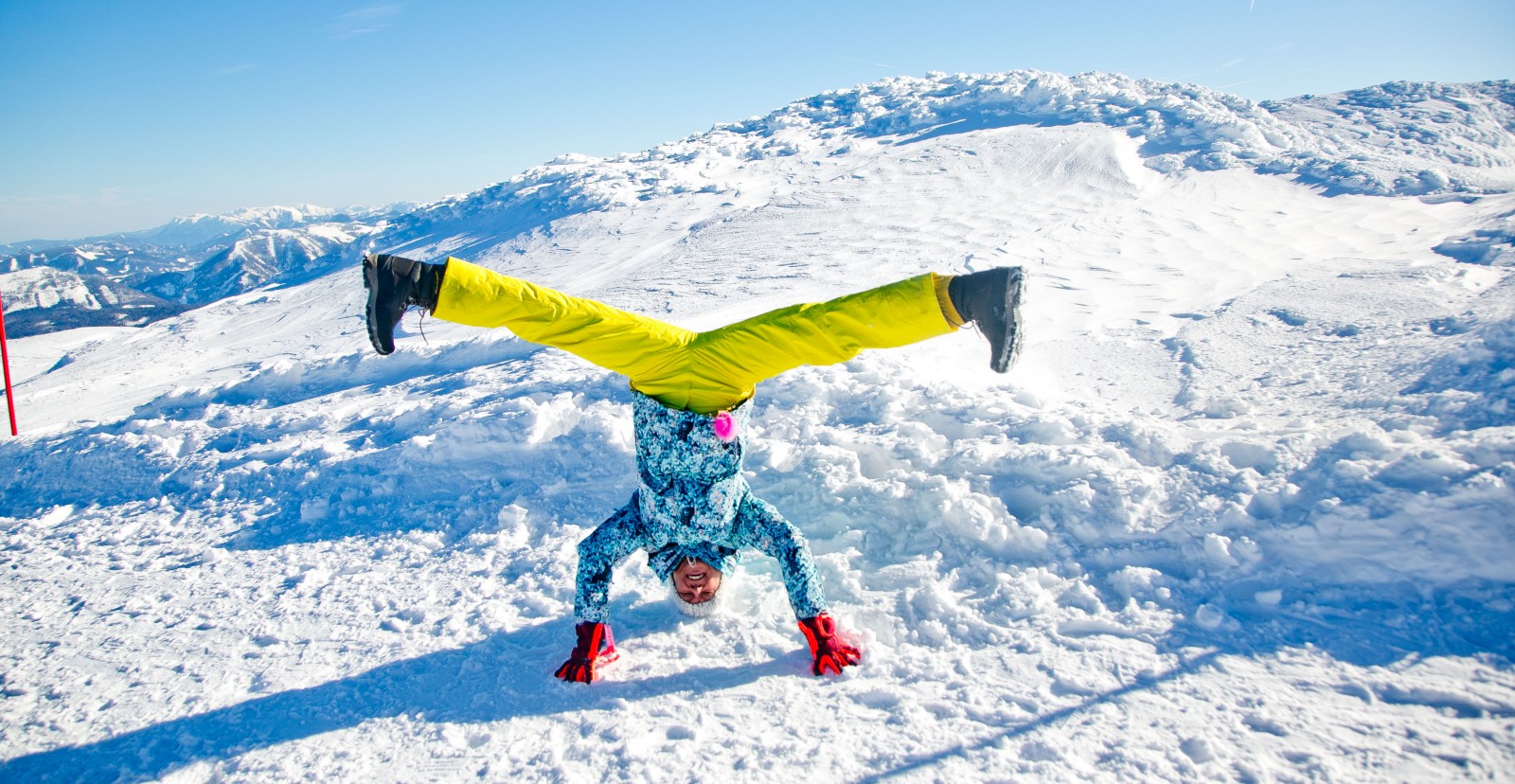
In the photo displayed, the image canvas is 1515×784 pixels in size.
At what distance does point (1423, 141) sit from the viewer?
581 inches

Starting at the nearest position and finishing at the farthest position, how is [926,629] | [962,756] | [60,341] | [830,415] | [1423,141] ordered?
[962,756]
[926,629]
[830,415]
[1423,141]
[60,341]

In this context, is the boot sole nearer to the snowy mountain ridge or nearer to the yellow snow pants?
the yellow snow pants

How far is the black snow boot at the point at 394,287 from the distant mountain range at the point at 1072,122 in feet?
25.0

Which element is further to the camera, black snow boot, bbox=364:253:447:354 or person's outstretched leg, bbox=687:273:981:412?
black snow boot, bbox=364:253:447:354

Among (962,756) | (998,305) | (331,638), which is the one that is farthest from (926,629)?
(331,638)

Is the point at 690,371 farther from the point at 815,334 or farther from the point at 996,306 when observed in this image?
the point at 996,306

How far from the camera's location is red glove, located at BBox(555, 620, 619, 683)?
2312 millimetres

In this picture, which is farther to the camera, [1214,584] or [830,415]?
[830,415]

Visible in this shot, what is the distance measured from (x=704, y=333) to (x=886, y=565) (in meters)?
1.34

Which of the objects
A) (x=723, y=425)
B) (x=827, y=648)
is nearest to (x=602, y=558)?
(x=723, y=425)

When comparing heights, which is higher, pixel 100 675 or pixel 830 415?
pixel 830 415

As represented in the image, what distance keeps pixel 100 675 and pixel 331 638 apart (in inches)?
32.1

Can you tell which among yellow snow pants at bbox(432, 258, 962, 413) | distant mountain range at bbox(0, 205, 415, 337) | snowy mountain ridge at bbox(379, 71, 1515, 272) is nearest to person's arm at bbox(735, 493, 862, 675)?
yellow snow pants at bbox(432, 258, 962, 413)

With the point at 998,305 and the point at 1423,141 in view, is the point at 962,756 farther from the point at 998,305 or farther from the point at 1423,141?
the point at 1423,141
